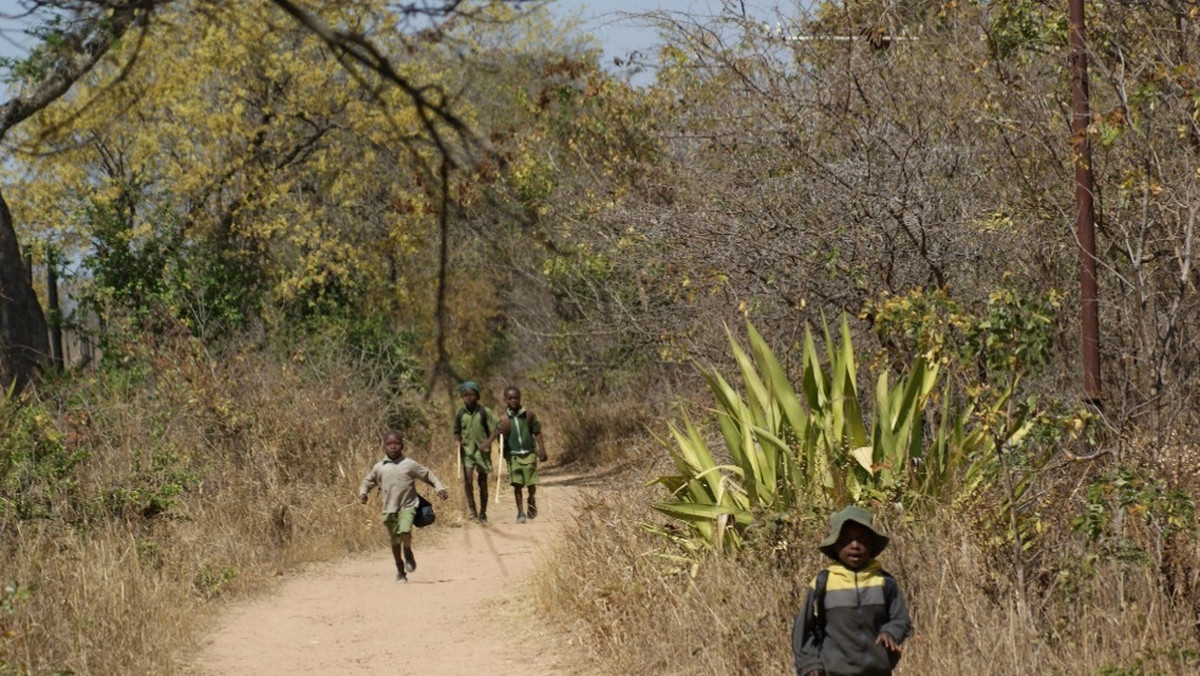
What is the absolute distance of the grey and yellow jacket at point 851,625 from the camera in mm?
6402

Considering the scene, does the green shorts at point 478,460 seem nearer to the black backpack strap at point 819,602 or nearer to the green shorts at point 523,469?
the green shorts at point 523,469

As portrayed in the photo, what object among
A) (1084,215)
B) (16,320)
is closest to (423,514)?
(1084,215)

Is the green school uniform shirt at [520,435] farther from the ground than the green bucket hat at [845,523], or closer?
farther from the ground

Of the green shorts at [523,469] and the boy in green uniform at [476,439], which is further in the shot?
the green shorts at [523,469]

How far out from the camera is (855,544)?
6.54 metres

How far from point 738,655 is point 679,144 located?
9071mm

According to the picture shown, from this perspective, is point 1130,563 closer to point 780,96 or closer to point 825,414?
point 825,414

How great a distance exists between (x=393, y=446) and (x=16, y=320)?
834 centimetres

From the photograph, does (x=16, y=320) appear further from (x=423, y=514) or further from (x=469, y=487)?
(x=423, y=514)

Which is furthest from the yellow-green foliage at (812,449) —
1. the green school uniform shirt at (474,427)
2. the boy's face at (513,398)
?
the green school uniform shirt at (474,427)

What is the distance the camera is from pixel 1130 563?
758 cm

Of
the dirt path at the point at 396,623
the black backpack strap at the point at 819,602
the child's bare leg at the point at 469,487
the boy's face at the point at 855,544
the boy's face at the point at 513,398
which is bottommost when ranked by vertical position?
the dirt path at the point at 396,623

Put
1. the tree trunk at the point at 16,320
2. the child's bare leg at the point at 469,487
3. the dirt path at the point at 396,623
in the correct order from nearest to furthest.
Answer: the dirt path at the point at 396,623, the child's bare leg at the point at 469,487, the tree trunk at the point at 16,320

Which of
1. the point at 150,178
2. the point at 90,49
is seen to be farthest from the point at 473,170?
the point at 150,178
